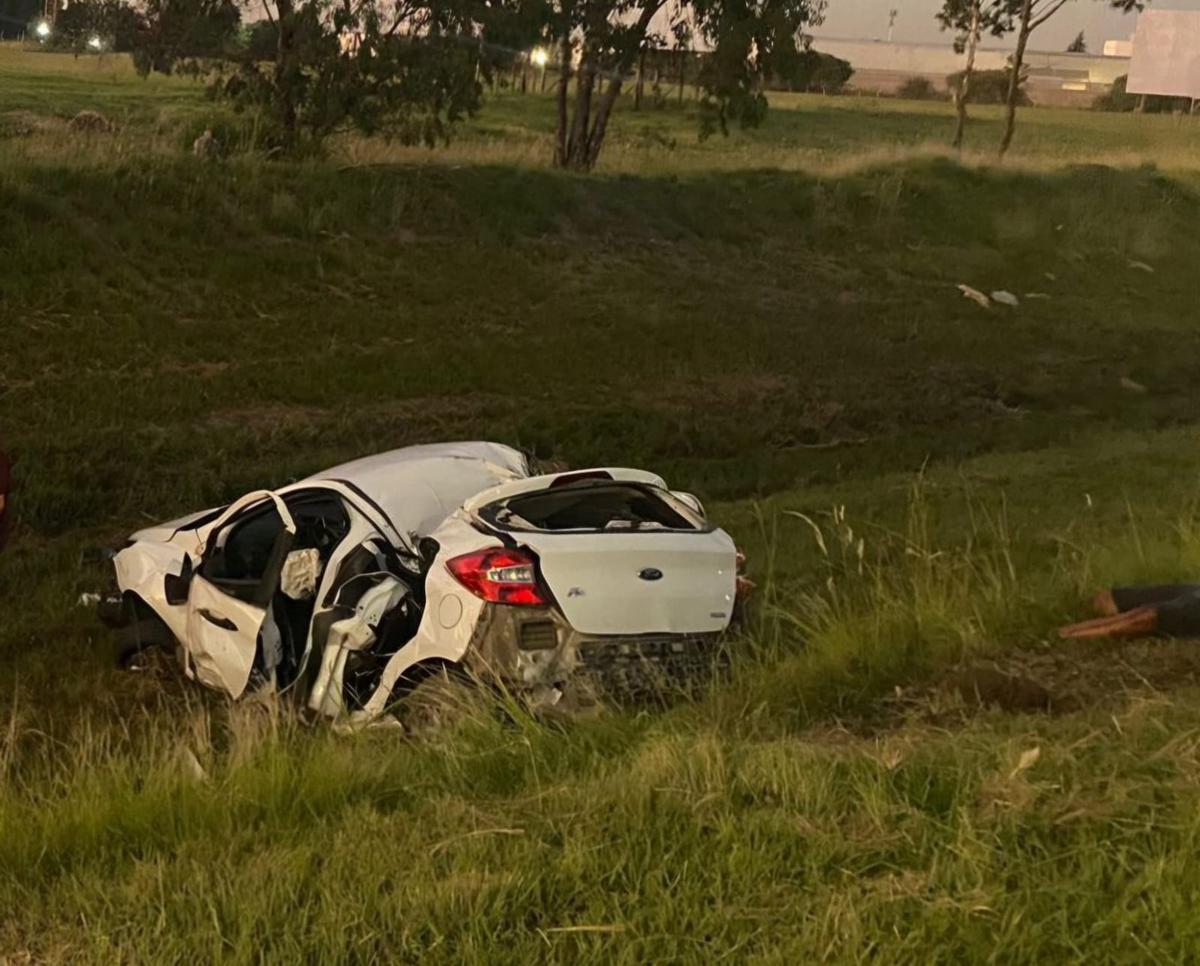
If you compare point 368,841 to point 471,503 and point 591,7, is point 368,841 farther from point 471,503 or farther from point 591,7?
point 591,7

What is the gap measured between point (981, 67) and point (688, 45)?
282 feet

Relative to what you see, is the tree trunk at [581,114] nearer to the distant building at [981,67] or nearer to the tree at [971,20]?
the tree at [971,20]

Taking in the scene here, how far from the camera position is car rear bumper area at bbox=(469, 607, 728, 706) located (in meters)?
5.59

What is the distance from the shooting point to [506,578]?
220 inches

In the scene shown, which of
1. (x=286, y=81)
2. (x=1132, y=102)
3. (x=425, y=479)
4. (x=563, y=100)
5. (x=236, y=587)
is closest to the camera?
(x=236, y=587)

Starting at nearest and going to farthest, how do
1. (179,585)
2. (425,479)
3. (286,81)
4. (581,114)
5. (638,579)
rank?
(638,579)
(179,585)
(425,479)
(286,81)
(581,114)

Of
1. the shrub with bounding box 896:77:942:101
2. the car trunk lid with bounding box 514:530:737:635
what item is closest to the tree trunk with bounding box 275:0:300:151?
the car trunk lid with bounding box 514:530:737:635

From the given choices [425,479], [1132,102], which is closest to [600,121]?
[425,479]

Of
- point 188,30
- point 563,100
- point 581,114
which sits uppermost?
point 188,30

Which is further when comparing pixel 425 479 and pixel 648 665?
pixel 425 479

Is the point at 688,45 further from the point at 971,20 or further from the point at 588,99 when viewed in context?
the point at 971,20

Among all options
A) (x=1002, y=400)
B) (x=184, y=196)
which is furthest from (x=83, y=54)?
(x=1002, y=400)

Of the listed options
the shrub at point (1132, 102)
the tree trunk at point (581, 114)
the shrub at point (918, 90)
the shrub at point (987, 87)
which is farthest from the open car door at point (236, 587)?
the shrub at point (918, 90)

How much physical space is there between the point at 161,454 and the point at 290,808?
26.5 feet
